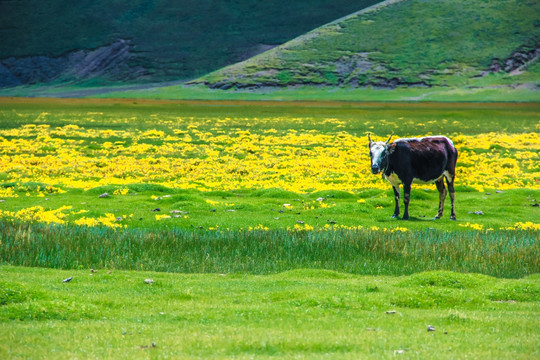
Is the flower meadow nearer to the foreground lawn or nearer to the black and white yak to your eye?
the black and white yak

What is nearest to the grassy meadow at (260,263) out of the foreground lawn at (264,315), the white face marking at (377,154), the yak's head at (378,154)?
the foreground lawn at (264,315)

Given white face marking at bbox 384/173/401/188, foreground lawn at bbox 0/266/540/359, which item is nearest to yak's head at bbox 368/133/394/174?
white face marking at bbox 384/173/401/188

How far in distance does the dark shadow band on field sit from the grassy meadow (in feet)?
0.21

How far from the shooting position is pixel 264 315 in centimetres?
1302

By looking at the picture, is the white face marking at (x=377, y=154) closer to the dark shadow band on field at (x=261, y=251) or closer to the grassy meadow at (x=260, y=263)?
the grassy meadow at (x=260, y=263)

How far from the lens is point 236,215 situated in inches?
1065

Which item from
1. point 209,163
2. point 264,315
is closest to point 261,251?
point 264,315

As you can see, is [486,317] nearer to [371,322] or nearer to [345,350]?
[371,322]

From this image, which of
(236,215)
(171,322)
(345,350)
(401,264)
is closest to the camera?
(345,350)

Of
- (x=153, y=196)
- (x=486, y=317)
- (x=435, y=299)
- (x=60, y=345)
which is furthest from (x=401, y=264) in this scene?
(x=153, y=196)

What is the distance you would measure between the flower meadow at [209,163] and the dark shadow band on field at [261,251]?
317 centimetres

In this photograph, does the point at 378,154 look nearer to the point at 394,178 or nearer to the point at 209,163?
the point at 394,178

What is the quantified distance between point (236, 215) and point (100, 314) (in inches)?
561

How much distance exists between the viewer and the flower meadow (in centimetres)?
3344
